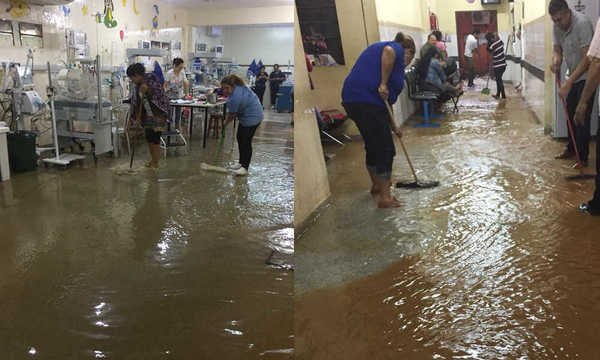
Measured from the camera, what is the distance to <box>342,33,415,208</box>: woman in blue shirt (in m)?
2.70

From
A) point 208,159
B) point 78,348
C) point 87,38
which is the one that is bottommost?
point 78,348

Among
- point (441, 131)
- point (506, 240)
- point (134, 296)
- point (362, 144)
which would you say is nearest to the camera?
point (134, 296)

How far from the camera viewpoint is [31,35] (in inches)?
250

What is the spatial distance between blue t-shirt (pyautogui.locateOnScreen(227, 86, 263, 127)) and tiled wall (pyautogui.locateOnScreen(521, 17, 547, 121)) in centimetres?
300

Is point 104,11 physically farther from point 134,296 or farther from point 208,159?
point 134,296

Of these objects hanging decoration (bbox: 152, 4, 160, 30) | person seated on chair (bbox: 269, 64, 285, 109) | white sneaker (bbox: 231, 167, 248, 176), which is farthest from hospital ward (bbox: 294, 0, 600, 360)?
person seated on chair (bbox: 269, 64, 285, 109)

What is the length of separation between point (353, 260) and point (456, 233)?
625 mm

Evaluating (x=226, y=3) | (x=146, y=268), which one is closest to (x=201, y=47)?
(x=226, y=3)

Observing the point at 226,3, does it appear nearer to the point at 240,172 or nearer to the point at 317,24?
the point at 240,172

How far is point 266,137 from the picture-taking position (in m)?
7.50

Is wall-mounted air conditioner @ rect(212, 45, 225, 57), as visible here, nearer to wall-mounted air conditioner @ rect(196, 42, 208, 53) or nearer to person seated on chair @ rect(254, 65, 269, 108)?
wall-mounted air conditioner @ rect(196, 42, 208, 53)

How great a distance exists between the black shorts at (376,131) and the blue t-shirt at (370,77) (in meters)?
0.04

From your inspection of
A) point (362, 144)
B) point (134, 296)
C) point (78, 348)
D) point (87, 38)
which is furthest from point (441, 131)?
point (87, 38)

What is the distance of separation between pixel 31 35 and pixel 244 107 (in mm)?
3239
